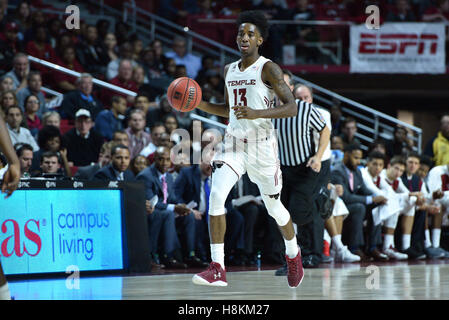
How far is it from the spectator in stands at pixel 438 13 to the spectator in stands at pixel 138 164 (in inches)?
356

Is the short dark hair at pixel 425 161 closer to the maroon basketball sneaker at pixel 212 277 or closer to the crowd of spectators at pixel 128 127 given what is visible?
the crowd of spectators at pixel 128 127

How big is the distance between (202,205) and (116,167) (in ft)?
3.81

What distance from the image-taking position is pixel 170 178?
29.2 ft

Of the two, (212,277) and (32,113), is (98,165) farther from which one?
(212,277)

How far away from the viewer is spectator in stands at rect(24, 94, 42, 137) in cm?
978

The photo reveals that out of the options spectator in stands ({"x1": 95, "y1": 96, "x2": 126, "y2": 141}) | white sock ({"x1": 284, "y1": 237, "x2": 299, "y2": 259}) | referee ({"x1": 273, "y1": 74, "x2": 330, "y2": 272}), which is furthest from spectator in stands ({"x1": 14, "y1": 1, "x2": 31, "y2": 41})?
white sock ({"x1": 284, "y1": 237, "x2": 299, "y2": 259})

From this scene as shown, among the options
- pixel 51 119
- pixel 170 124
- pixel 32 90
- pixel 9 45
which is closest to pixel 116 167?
pixel 51 119

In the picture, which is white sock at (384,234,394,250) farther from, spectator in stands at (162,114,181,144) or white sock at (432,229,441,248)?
spectator in stands at (162,114,181,144)

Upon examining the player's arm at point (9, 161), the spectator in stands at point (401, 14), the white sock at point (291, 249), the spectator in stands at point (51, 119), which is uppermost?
the spectator in stands at point (401, 14)

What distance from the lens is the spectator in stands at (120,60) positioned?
41.1 feet

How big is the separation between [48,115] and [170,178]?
1.77 m

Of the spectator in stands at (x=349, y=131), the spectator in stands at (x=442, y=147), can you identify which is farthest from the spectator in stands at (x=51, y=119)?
the spectator in stands at (x=442, y=147)

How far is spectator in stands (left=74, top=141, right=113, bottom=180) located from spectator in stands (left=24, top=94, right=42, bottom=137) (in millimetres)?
1257
